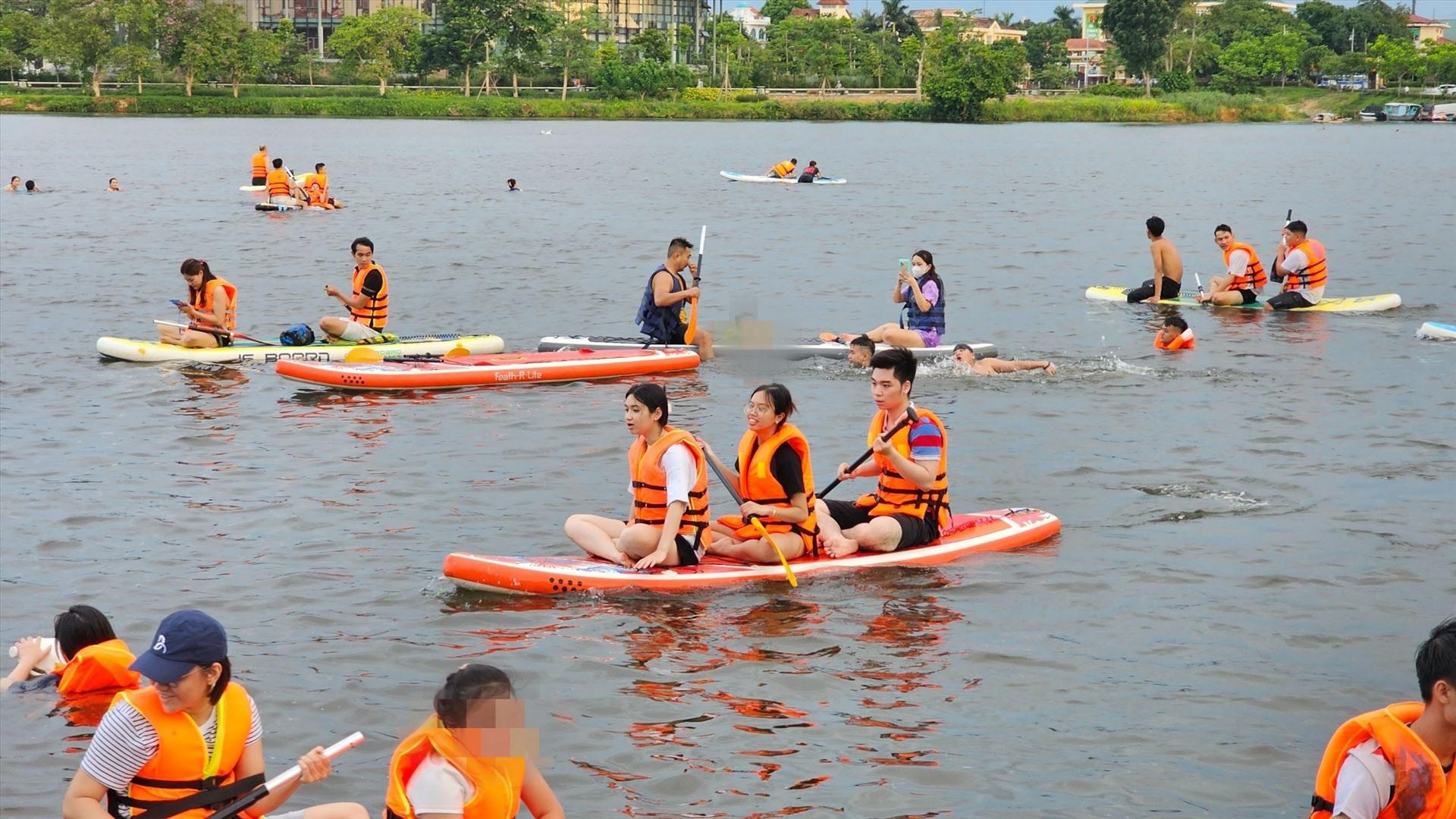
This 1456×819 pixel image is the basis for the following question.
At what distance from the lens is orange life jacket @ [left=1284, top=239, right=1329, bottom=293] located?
22219mm

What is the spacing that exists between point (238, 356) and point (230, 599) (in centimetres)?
820

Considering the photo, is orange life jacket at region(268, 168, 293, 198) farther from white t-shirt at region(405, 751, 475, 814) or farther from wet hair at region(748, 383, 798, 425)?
white t-shirt at region(405, 751, 475, 814)

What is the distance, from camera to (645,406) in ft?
29.2

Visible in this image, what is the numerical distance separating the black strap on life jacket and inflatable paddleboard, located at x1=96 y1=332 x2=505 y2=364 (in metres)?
11.9

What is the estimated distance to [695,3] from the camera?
514 ft

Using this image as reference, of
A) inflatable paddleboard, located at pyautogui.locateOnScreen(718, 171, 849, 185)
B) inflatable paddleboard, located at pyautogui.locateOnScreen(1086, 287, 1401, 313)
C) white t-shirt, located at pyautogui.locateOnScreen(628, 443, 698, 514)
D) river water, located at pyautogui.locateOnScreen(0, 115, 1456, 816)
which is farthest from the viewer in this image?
inflatable paddleboard, located at pyautogui.locateOnScreen(718, 171, 849, 185)

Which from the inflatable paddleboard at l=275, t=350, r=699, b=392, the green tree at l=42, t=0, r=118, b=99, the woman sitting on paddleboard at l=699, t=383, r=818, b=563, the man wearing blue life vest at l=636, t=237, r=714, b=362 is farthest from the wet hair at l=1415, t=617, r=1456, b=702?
the green tree at l=42, t=0, r=118, b=99

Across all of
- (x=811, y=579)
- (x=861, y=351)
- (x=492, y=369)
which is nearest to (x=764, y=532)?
(x=811, y=579)

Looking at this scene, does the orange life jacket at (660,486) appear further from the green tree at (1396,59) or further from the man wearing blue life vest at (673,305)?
the green tree at (1396,59)

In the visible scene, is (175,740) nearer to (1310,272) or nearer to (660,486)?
(660,486)

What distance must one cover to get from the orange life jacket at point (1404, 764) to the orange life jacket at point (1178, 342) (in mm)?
14816

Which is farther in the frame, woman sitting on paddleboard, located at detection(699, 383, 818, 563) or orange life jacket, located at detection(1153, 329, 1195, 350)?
orange life jacket, located at detection(1153, 329, 1195, 350)

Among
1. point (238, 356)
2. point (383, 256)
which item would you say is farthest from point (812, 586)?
point (383, 256)

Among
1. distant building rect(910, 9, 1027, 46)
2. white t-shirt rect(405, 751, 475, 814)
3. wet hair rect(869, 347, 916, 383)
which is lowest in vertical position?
white t-shirt rect(405, 751, 475, 814)
